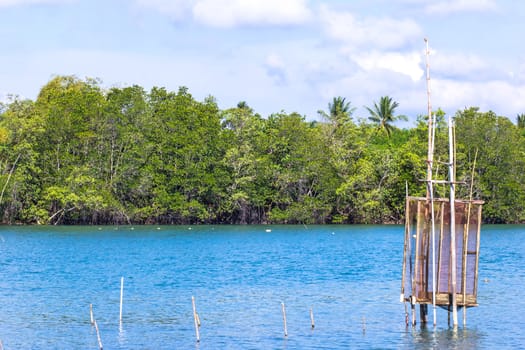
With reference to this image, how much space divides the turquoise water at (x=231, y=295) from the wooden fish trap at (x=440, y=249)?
1930 millimetres

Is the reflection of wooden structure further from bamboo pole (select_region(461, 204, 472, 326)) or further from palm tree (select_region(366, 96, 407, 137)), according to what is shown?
palm tree (select_region(366, 96, 407, 137))

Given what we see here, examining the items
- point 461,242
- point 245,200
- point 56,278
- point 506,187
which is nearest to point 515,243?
point 506,187

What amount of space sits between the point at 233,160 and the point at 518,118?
75848 mm

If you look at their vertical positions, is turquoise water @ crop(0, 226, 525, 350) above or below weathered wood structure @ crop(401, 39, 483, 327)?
below

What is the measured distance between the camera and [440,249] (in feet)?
102

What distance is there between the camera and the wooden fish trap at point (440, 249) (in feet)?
101

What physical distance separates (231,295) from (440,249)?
18.2 m

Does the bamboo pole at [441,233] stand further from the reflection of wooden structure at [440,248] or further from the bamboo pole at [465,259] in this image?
the bamboo pole at [465,259]

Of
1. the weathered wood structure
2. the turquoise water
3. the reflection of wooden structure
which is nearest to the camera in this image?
the weathered wood structure

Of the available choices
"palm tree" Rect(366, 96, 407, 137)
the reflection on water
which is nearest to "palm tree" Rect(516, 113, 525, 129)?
"palm tree" Rect(366, 96, 407, 137)

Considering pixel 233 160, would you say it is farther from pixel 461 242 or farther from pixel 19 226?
pixel 461 242

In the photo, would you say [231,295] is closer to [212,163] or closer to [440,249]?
[440,249]

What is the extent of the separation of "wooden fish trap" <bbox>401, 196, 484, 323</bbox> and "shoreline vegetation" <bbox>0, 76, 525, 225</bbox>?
283 ft

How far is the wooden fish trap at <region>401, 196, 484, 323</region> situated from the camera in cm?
3080
